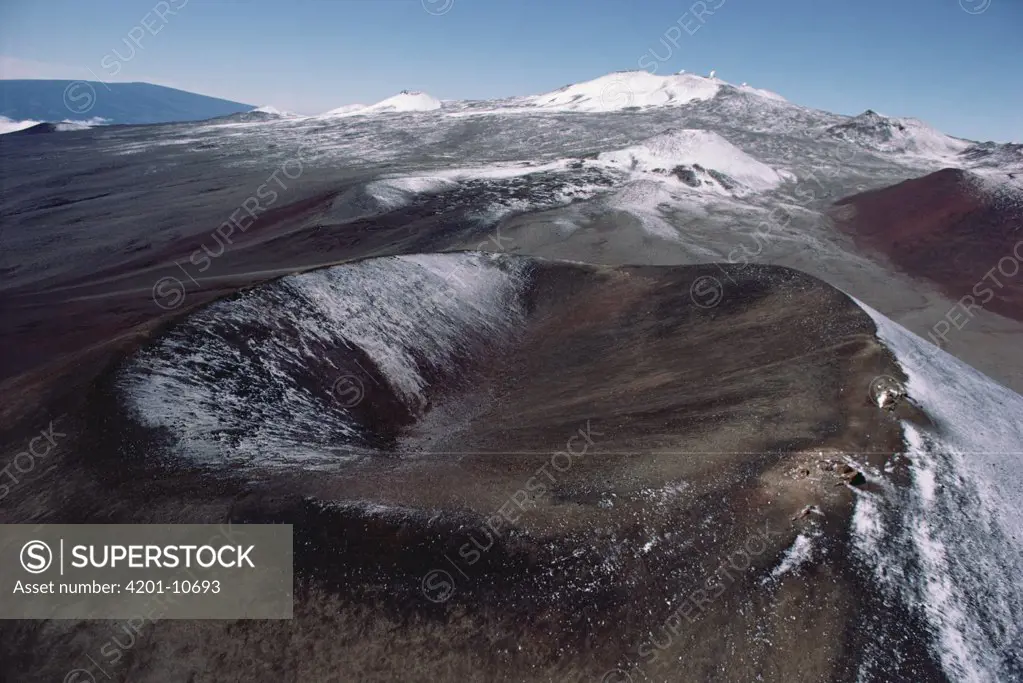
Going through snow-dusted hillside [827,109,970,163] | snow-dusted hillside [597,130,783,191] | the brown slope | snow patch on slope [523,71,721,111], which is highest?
snow patch on slope [523,71,721,111]

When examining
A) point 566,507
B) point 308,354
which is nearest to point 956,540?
point 566,507

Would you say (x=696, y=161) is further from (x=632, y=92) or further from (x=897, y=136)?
(x=632, y=92)

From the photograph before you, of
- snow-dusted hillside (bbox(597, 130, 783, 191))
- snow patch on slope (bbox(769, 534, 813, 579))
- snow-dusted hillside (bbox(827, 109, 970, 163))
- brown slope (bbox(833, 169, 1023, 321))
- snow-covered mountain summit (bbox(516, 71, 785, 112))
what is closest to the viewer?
snow patch on slope (bbox(769, 534, 813, 579))

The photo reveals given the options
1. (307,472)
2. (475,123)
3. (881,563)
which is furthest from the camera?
(475,123)

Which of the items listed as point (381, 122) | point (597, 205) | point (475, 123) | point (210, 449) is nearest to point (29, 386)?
point (210, 449)

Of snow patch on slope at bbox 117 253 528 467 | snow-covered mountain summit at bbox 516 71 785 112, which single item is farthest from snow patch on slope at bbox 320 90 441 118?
snow patch on slope at bbox 117 253 528 467

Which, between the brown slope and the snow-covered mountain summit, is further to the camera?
the snow-covered mountain summit

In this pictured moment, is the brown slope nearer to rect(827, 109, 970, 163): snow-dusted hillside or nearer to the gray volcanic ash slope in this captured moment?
the gray volcanic ash slope

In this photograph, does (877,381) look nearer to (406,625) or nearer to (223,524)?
(406,625)
